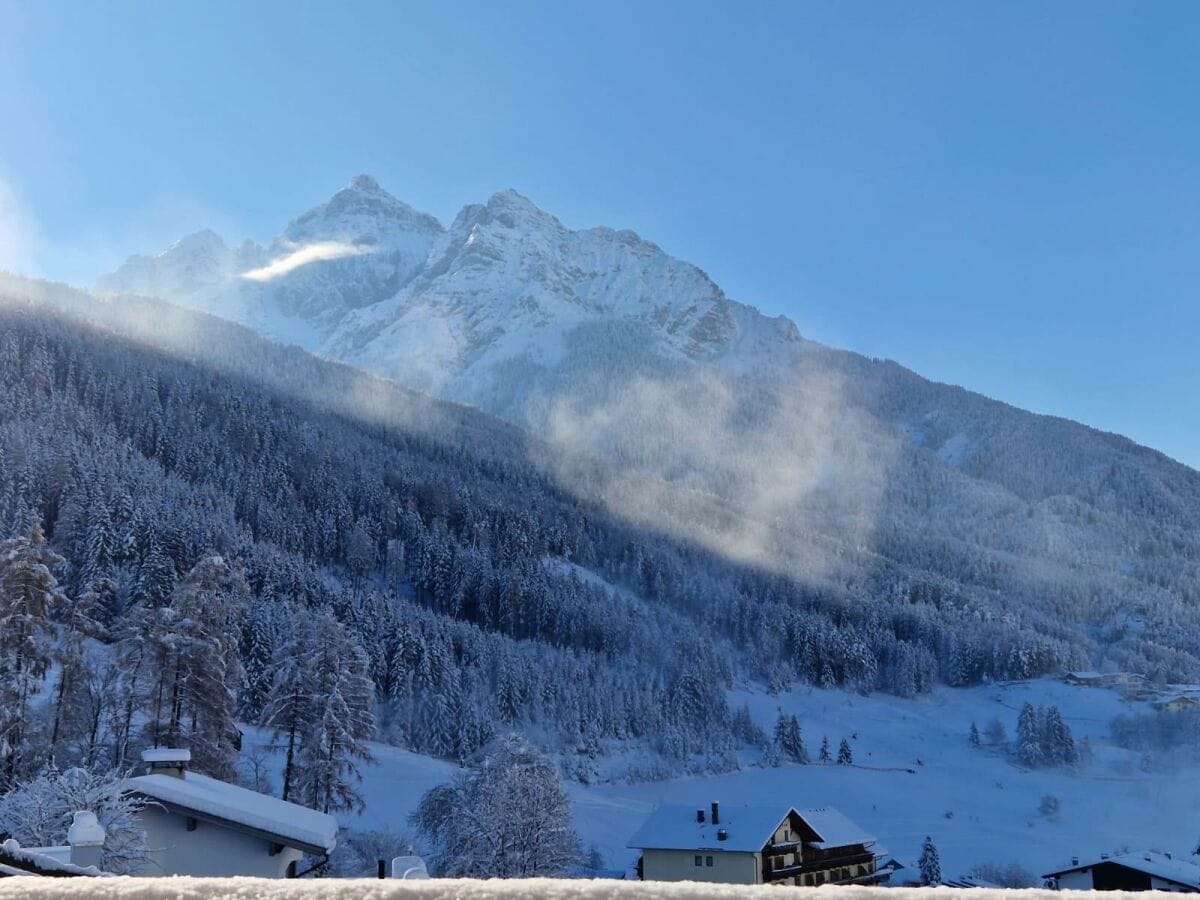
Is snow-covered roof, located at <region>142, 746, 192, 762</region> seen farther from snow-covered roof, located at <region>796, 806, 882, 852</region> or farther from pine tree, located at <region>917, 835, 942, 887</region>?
pine tree, located at <region>917, 835, 942, 887</region>

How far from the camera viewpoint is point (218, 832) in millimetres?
21297

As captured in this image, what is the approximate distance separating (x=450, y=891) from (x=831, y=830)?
56.2 meters

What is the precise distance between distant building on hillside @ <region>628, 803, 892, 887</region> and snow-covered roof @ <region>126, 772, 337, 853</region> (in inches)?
1045

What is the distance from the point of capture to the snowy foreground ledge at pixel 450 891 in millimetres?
2365

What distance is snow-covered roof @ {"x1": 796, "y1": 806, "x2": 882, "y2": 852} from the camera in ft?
173

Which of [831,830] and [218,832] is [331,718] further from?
[831,830]

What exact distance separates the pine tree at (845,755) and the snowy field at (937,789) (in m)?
1.07

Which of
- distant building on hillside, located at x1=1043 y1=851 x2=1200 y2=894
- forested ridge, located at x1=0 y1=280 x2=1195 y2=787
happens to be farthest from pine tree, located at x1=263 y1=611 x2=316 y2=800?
distant building on hillside, located at x1=1043 y1=851 x2=1200 y2=894

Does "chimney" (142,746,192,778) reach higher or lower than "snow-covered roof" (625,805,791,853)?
higher

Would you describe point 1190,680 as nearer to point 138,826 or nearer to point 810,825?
point 810,825

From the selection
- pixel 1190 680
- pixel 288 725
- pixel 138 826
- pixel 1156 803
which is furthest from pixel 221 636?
pixel 1190 680

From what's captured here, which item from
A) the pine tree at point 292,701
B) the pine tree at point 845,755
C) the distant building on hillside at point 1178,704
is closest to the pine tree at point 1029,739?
the pine tree at point 845,755

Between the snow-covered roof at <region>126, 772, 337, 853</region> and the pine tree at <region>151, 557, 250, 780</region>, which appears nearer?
the snow-covered roof at <region>126, 772, 337, 853</region>

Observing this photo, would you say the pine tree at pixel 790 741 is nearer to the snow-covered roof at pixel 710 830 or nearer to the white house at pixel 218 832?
the snow-covered roof at pixel 710 830
